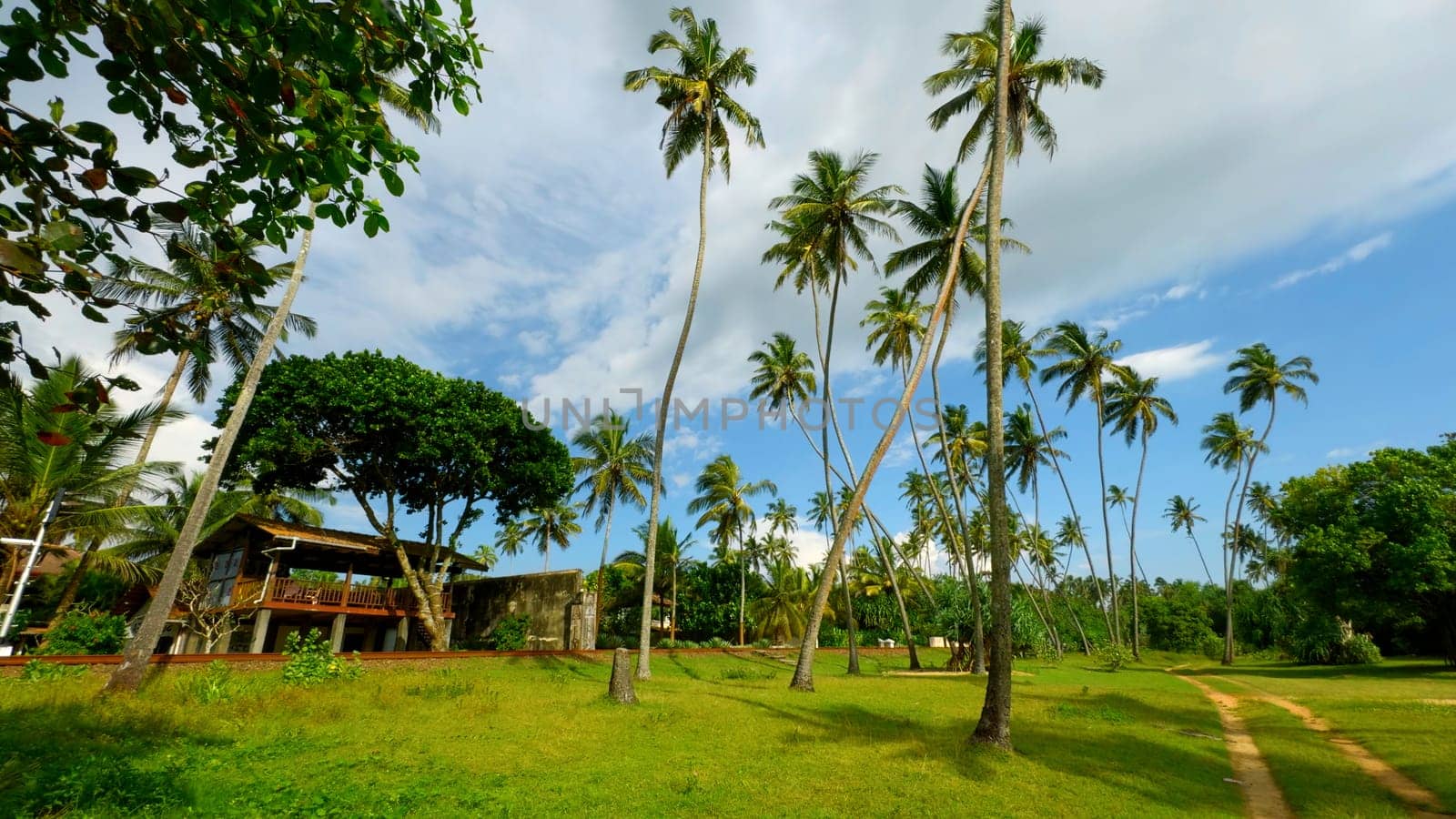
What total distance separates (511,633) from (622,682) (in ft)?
45.8

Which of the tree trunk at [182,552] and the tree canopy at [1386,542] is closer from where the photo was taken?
the tree trunk at [182,552]

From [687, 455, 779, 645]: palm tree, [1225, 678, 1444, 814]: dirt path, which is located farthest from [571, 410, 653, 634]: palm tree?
[1225, 678, 1444, 814]: dirt path

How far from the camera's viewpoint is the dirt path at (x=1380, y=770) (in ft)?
27.4

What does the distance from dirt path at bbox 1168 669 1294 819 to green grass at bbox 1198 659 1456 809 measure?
424mm

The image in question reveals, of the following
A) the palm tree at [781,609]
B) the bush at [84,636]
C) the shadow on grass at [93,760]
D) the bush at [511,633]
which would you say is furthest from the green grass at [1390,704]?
the bush at [84,636]

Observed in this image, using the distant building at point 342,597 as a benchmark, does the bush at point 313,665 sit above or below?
below

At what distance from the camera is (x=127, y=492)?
763 inches

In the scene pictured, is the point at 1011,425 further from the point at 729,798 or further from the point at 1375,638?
the point at 729,798

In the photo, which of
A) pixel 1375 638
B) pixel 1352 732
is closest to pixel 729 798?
pixel 1352 732

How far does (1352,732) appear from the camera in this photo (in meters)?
13.1

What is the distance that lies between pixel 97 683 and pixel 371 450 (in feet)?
35.3

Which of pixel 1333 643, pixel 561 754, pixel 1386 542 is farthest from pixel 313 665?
pixel 1333 643

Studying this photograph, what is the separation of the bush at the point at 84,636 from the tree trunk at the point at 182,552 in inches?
138

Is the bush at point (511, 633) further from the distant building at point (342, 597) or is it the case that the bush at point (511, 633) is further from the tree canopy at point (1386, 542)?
the tree canopy at point (1386, 542)
